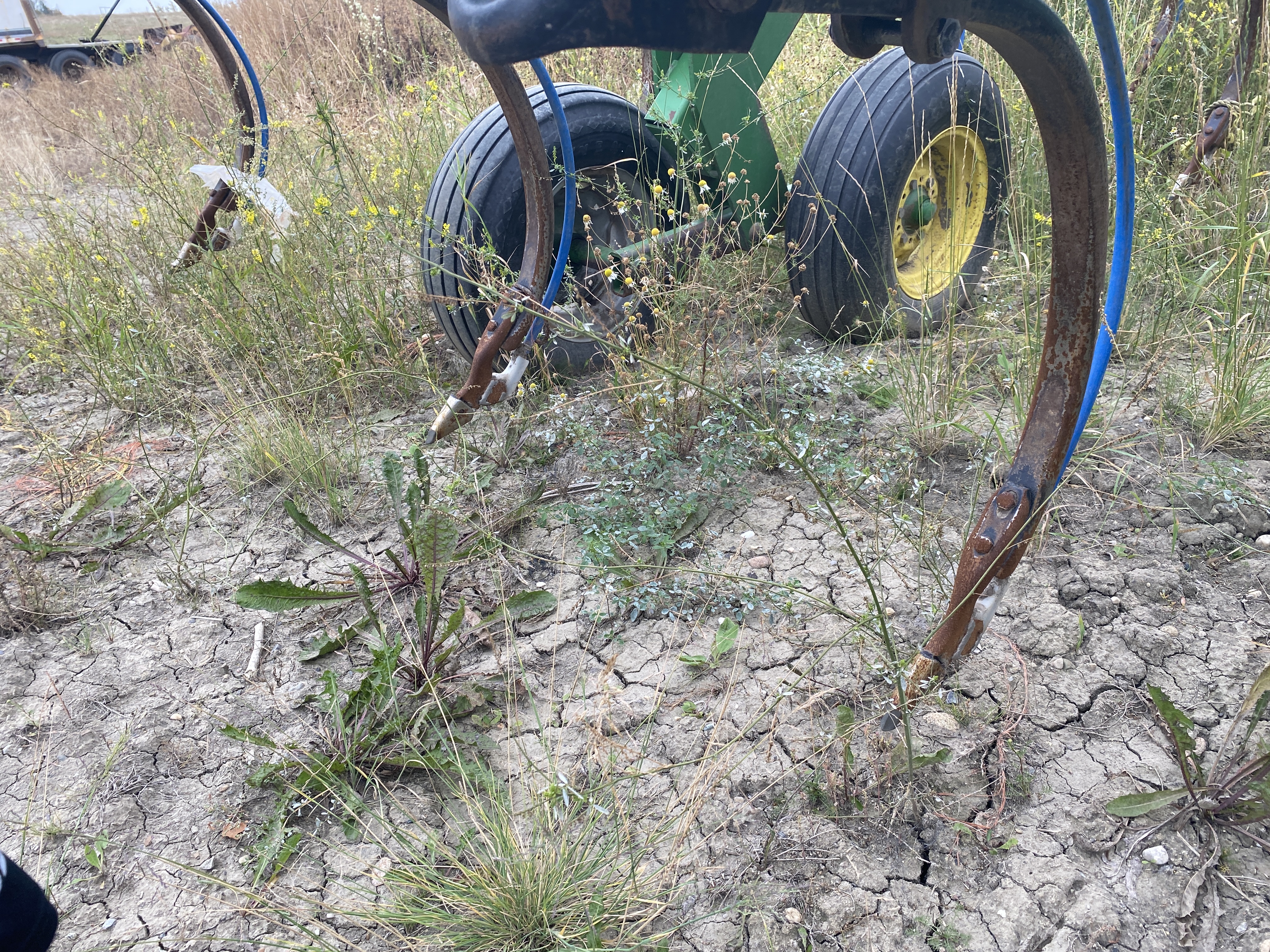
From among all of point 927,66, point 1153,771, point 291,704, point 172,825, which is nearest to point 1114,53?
point 1153,771

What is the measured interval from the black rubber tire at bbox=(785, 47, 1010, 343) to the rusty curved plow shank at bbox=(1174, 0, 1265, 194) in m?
0.94

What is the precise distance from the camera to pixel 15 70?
38.1ft

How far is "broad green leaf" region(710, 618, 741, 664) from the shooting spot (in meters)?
1.80

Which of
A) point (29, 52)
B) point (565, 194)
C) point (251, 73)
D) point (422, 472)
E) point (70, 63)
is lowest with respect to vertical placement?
point (422, 472)

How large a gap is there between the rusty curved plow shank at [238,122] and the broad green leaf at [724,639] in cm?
261

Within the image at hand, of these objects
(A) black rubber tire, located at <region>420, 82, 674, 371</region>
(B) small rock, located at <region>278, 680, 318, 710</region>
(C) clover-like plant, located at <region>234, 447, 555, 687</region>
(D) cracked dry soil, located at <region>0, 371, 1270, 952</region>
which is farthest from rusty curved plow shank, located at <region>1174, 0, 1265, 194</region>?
(B) small rock, located at <region>278, 680, 318, 710</region>

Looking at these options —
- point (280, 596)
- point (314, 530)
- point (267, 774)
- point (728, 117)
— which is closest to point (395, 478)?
point (314, 530)

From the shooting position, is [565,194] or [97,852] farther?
[565,194]

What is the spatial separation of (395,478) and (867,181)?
180 centimetres

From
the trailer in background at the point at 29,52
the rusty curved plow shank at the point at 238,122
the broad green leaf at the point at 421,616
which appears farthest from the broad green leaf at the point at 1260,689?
the trailer in background at the point at 29,52

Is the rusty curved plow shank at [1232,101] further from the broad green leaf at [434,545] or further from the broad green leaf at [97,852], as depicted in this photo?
the broad green leaf at [97,852]

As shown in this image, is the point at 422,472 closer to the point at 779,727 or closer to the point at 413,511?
the point at 413,511

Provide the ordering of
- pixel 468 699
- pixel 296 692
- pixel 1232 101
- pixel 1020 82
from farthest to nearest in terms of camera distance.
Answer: pixel 1232 101, pixel 296 692, pixel 468 699, pixel 1020 82

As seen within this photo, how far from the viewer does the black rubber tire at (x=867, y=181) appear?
264 cm
